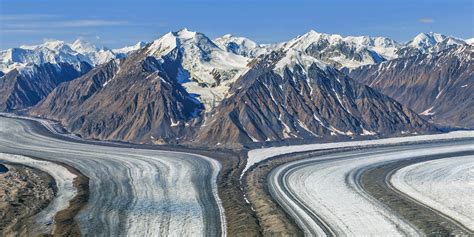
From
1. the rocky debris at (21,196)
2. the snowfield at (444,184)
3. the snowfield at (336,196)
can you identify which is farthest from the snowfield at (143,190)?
the snowfield at (444,184)

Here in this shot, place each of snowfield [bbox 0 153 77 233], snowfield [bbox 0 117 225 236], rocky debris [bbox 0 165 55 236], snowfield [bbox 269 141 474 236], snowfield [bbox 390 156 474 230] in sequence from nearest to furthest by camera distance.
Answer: snowfield [bbox 269 141 474 236] < snowfield [bbox 0 117 225 236] < rocky debris [bbox 0 165 55 236] < snowfield [bbox 0 153 77 233] < snowfield [bbox 390 156 474 230]

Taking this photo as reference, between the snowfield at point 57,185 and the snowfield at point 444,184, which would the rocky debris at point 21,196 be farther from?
the snowfield at point 444,184

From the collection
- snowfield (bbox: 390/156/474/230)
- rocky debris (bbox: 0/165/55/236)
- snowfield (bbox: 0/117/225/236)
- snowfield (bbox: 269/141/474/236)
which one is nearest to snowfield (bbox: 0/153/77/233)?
rocky debris (bbox: 0/165/55/236)

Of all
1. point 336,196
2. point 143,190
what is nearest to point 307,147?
point 336,196

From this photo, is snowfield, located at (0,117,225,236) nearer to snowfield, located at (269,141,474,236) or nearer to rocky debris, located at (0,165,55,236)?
rocky debris, located at (0,165,55,236)

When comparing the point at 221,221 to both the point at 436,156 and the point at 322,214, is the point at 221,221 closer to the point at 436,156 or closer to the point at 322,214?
the point at 322,214
